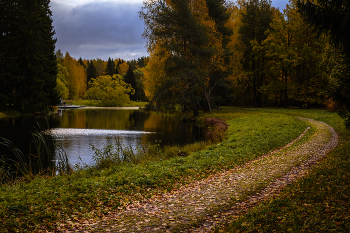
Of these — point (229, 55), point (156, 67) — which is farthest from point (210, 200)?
point (229, 55)

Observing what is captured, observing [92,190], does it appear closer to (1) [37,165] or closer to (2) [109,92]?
(1) [37,165]

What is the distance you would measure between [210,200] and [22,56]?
125ft

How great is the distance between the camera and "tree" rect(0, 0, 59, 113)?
3497 centimetres

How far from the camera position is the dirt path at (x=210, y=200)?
17.6ft

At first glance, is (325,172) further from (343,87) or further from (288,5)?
(288,5)

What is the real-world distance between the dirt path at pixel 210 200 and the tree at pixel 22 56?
35.1m

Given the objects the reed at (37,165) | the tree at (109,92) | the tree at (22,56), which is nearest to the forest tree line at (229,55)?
the reed at (37,165)

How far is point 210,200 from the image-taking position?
6.66 meters

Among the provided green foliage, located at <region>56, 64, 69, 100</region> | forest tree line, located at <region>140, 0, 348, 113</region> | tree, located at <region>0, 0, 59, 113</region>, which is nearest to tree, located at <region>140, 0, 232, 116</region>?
forest tree line, located at <region>140, 0, 348, 113</region>

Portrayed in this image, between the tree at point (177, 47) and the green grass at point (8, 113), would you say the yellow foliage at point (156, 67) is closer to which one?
the tree at point (177, 47)

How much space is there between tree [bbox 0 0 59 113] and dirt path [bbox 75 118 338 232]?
35084 mm

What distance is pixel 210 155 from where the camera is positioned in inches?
469

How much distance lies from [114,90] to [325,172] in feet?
232

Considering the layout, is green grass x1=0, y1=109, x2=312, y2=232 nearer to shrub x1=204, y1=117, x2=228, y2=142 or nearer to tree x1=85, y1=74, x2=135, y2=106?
shrub x1=204, y1=117, x2=228, y2=142
